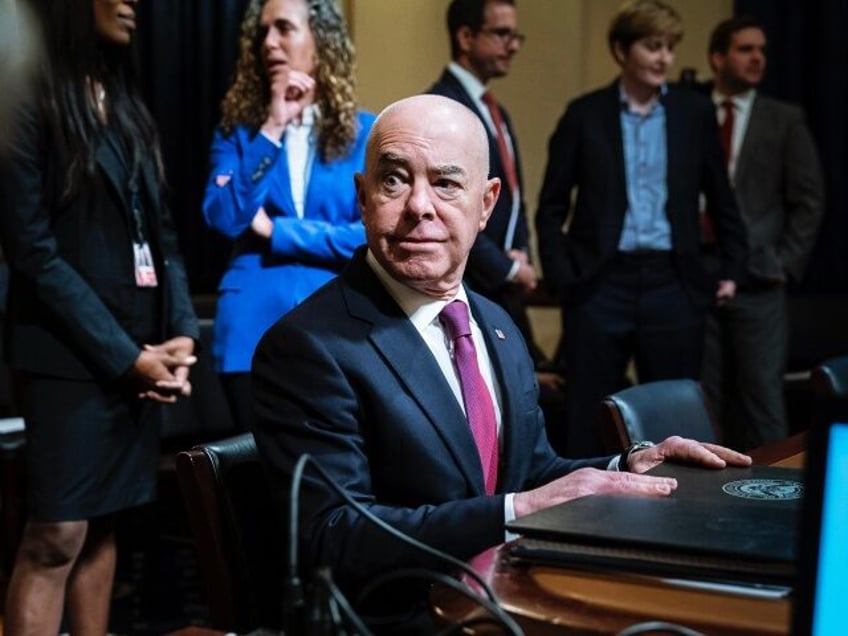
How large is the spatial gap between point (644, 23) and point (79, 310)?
2341mm

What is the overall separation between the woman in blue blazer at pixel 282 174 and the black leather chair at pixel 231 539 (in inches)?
49.1

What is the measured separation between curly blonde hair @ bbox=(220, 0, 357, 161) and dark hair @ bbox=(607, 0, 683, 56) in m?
1.45

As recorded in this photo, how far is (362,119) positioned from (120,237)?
68cm

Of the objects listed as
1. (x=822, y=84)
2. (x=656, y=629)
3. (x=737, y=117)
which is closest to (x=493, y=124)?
(x=737, y=117)

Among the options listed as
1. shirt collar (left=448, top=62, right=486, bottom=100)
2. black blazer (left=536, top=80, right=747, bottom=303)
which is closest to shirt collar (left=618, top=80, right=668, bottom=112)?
black blazer (left=536, top=80, right=747, bottom=303)

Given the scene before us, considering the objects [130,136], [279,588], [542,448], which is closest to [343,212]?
[130,136]

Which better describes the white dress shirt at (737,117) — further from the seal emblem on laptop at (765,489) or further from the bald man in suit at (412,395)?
the seal emblem on laptop at (765,489)

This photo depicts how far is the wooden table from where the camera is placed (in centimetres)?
129

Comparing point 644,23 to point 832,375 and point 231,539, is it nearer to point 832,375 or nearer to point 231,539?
point 832,375

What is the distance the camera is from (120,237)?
2977mm

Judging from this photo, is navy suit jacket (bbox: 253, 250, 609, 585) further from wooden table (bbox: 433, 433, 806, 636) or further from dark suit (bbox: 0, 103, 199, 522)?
dark suit (bbox: 0, 103, 199, 522)

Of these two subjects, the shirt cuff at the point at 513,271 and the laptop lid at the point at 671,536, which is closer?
the laptop lid at the point at 671,536

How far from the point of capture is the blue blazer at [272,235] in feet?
10.5

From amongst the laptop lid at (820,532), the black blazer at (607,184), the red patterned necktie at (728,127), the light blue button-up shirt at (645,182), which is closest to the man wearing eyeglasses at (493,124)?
the black blazer at (607,184)
